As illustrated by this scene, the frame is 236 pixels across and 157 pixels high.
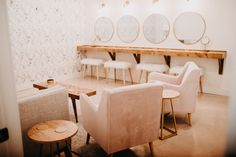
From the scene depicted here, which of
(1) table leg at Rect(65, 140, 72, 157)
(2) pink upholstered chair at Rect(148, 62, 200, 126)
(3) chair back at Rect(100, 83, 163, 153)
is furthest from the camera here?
(2) pink upholstered chair at Rect(148, 62, 200, 126)

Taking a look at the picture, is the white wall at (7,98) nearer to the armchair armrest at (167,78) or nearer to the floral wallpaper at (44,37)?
the armchair armrest at (167,78)

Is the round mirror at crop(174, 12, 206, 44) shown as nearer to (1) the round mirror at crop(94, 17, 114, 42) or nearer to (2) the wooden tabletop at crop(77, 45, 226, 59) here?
Answer: (2) the wooden tabletop at crop(77, 45, 226, 59)

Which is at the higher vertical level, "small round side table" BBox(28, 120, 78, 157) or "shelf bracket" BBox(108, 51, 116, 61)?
"shelf bracket" BBox(108, 51, 116, 61)

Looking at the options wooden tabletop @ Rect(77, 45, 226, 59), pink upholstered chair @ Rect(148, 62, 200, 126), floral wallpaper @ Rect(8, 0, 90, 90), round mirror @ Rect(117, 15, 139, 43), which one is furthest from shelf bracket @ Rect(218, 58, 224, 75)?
floral wallpaper @ Rect(8, 0, 90, 90)

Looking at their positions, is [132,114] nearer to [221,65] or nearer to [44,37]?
[221,65]

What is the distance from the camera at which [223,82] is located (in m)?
4.51

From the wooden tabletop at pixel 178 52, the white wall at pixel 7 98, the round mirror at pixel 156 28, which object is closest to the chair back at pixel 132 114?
the white wall at pixel 7 98

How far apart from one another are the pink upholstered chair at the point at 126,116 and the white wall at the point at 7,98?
3.44 ft

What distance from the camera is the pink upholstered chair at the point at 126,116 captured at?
76.2 inches

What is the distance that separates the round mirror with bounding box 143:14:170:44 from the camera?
16.6 feet

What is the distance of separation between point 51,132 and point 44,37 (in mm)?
3894

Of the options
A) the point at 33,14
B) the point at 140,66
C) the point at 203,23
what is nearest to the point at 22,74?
the point at 33,14

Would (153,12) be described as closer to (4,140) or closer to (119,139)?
(119,139)

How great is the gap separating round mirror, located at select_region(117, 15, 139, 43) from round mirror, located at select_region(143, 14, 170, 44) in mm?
274
